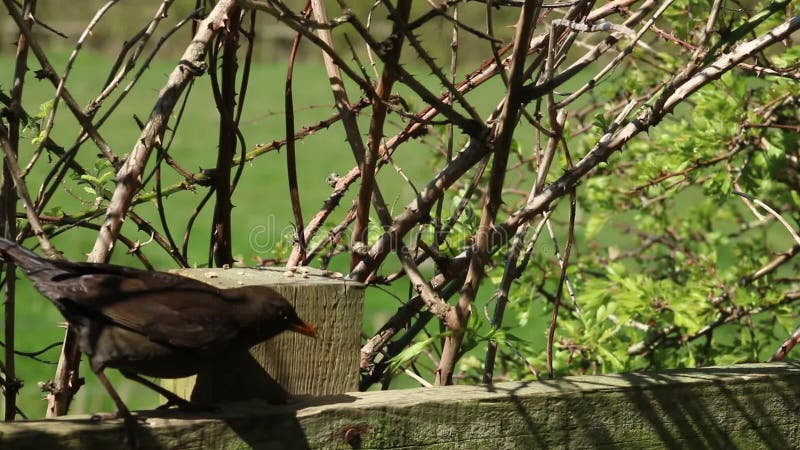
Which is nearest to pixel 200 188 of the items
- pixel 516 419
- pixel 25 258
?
pixel 25 258

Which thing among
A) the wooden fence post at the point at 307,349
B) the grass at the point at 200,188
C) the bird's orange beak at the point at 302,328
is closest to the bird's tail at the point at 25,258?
the wooden fence post at the point at 307,349

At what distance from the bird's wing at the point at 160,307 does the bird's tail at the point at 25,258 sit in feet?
0.23

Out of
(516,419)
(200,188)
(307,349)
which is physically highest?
(200,188)

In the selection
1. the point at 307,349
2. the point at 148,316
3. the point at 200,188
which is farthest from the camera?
the point at 200,188

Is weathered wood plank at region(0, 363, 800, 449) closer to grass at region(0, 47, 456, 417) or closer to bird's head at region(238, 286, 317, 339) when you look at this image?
bird's head at region(238, 286, 317, 339)

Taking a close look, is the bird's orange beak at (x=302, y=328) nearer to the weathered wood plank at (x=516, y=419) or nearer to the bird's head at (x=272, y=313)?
the bird's head at (x=272, y=313)

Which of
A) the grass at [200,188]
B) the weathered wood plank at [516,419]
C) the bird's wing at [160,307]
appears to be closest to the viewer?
the weathered wood plank at [516,419]

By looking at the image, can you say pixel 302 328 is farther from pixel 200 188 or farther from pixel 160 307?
pixel 200 188

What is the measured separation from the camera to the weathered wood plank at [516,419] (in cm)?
166

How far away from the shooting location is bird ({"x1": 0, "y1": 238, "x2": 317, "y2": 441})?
1.81 meters

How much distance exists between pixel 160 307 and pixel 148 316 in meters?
0.03

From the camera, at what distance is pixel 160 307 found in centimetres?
184

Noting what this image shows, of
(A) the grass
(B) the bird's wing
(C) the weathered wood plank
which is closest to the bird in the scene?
(B) the bird's wing

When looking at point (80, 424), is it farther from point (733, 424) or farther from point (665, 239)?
point (665, 239)
